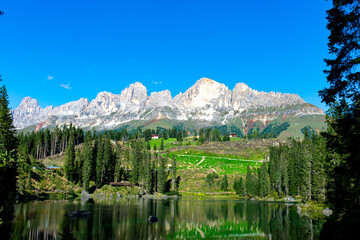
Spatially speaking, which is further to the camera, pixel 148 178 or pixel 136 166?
pixel 136 166

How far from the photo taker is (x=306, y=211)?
5456cm

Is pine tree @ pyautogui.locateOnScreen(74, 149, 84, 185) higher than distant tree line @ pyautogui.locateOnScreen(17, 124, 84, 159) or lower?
lower

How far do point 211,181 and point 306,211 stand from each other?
2789 inches

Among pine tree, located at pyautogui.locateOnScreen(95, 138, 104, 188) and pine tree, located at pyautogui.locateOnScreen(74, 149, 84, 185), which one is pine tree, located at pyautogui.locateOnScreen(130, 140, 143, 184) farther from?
pine tree, located at pyautogui.locateOnScreen(74, 149, 84, 185)

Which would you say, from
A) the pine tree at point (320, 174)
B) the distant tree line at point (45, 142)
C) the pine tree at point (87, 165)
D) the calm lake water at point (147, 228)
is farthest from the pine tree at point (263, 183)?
the distant tree line at point (45, 142)

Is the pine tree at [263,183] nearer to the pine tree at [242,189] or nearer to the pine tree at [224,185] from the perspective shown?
the pine tree at [242,189]

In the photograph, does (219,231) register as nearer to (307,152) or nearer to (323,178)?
(323,178)

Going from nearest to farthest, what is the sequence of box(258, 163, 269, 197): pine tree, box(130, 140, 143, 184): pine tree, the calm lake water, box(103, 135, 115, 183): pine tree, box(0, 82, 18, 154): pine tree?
the calm lake water → box(0, 82, 18, 154): pine tree → box(258, 163, 269, 197): pine tree → box(103, 135, 115, 183): pine tree → box(130, 140, 143, 184): pine tree

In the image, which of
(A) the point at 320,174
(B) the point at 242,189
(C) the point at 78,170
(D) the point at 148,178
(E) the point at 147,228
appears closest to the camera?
(E) the point at 147,228

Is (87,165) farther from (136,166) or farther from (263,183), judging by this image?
(263,183)

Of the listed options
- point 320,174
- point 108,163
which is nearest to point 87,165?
point 108,163

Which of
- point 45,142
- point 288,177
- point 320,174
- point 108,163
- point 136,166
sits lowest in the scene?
point 288,177

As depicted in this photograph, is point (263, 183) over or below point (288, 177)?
below

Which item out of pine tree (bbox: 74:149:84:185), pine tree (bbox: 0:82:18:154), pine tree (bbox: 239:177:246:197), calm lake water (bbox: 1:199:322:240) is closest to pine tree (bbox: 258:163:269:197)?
pine tree (bbox: 239:177:246:197)
